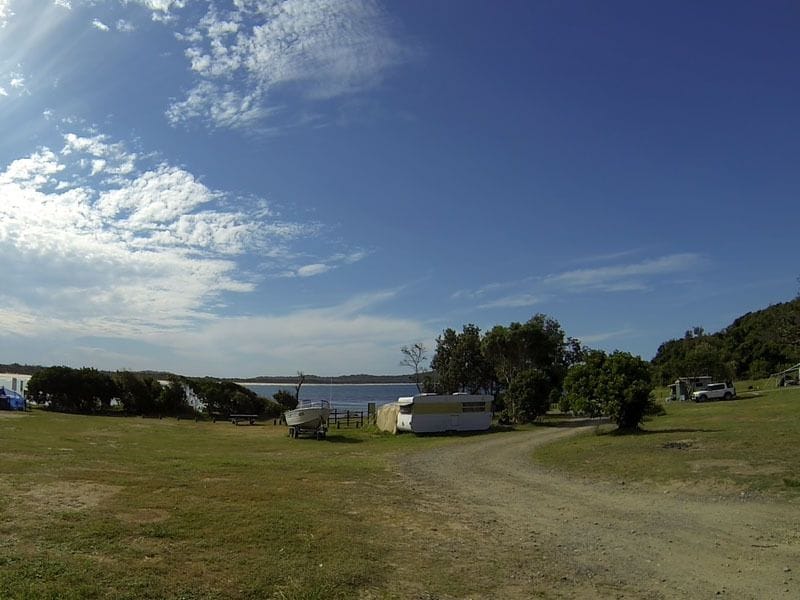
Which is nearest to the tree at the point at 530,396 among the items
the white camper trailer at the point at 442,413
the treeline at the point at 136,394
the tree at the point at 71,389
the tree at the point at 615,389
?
the white camper trailer at the point at 442,413

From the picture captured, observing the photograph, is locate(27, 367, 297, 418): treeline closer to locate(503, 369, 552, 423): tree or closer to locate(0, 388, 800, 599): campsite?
locate(503, 369, 552, 423): tree

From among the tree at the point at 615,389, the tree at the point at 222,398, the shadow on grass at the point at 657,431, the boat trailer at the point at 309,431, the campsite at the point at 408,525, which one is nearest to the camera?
the campsite at the point at 408,525

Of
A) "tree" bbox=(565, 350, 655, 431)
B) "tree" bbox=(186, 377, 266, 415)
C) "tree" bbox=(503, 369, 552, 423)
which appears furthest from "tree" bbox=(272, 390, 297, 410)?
"tree" bbox=(565, 350, 655, 431)

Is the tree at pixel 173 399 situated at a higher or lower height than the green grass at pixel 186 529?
higher

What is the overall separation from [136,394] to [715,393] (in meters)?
49.5

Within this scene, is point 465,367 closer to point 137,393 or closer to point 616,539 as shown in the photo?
point 137,393

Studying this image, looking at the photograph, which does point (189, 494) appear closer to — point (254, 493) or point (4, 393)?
point (254, 493)

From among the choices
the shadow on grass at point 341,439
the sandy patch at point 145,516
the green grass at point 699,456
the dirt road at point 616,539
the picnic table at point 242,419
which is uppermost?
the sandy patch at point 145,516

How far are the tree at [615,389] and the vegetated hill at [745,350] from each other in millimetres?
38050

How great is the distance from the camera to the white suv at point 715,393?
5047 centimetres

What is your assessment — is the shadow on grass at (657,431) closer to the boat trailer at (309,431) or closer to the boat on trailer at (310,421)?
the boat on trailer at (310,421)

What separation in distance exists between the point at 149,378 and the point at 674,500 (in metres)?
55.6

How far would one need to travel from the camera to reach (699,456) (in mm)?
16750

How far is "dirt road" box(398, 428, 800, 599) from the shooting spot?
286 inches
